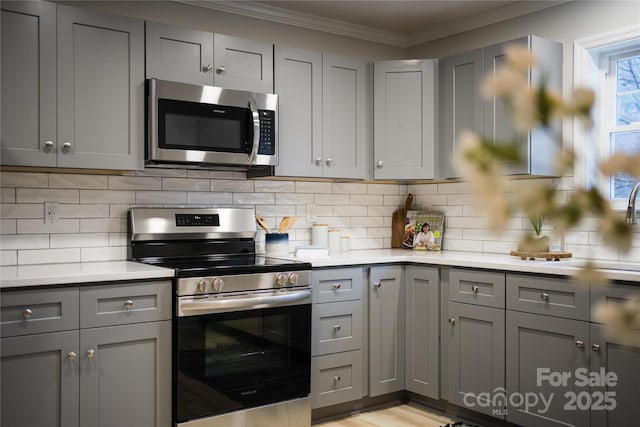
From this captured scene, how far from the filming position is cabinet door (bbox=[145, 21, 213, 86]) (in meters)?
3.15

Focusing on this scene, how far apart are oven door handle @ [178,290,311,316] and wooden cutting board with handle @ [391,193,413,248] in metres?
1.36

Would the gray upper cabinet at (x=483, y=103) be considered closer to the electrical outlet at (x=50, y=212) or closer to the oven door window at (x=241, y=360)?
the oven door window at (x=241, y=360)

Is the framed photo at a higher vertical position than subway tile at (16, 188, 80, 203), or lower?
lower

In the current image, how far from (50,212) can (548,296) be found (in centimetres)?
251

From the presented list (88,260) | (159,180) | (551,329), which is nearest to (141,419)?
(88,260)

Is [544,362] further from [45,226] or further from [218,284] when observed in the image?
[45,226]

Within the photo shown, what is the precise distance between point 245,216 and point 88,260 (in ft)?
3.04

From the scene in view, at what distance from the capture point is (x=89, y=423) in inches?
104

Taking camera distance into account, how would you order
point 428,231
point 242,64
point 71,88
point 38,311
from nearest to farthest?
point 38,311 → point 71,88 → point 242,64 → point 428,231

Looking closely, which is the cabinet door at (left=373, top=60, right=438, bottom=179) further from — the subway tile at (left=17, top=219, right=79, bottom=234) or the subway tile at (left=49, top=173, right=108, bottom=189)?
the subway tile at (left=17, top=219, right=79, bottom=234)

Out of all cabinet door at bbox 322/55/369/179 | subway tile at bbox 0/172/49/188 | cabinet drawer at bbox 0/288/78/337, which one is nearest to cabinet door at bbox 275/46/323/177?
cabinet door at bbox 322/55/369/179

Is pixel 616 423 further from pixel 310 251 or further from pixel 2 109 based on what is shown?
pixel 2 109

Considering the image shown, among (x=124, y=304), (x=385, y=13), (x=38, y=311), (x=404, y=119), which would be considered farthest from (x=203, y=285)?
(x=385, y=13)

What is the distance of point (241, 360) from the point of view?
3.01m
